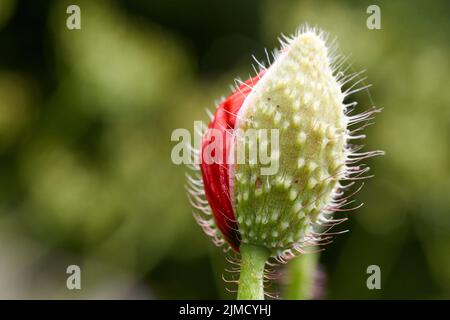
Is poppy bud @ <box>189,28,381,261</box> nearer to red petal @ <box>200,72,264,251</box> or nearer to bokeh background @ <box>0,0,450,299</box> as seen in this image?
red petal @ <box>200,72,264,251</box>

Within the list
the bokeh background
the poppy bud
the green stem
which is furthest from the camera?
the bokeh background

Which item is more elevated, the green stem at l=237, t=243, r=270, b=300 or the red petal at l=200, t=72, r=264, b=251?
the red petal at l=200, t=72, r=264, b=251

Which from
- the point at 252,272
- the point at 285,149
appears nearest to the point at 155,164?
the point at 252,272

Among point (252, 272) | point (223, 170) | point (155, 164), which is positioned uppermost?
point (155, 164)

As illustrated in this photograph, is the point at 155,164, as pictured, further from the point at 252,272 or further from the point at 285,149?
the point at 285,149

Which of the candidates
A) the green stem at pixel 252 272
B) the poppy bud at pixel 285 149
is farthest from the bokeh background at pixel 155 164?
the poppy bud at pixel 285 149

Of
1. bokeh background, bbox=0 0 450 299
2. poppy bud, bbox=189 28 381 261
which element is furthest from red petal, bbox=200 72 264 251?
bokeh background, bbox=0 0 450 299
